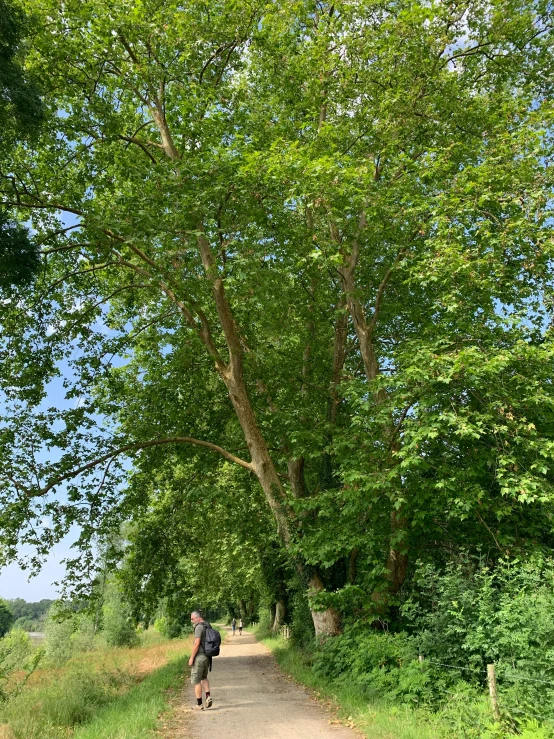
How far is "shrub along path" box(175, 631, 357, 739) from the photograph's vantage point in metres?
7.08

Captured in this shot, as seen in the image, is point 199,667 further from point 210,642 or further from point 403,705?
point 403,705

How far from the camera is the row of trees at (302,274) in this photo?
9383mm

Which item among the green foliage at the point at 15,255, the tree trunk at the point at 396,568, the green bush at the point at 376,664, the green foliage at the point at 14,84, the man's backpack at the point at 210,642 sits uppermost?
the green foliage at the point at 14,84

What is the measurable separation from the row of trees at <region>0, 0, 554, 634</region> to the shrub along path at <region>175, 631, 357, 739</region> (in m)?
1.79

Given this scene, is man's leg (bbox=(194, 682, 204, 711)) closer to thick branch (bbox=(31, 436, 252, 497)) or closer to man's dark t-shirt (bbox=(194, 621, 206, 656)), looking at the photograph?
man's dark t-shirt (bbox=(194, 621, 206, 656))

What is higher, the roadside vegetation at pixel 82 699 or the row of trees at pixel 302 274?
the row of trees at pixel 302 274

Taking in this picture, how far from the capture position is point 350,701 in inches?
329

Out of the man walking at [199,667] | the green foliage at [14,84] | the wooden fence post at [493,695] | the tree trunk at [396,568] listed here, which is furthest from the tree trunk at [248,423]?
the wooden fence post at [493,695]

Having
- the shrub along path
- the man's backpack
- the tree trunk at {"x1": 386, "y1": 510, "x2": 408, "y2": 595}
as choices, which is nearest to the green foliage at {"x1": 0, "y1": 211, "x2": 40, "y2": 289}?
the man's backpack

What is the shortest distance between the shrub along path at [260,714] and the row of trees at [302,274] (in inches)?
70.3

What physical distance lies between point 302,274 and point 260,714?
10.4 meters

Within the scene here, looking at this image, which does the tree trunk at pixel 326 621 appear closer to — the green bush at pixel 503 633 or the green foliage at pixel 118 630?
the green bush at pixel 503 633

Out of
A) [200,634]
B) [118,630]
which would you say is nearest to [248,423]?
[200,634]

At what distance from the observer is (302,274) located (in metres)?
14.8
